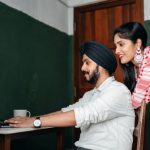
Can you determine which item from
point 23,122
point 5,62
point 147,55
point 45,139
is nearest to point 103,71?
point 147,55

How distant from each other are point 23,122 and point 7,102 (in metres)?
1.10

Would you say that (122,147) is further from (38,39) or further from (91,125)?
(38,39)

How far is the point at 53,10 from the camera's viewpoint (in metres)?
3.66

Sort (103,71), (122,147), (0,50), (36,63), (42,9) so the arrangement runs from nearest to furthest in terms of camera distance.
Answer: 1. (122,147)
2. (103,71)
3. (0,50)
4. (36,63)
5. (42,9)

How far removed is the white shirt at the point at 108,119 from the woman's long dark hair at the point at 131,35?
0.37 m

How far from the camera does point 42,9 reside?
3.41 metres

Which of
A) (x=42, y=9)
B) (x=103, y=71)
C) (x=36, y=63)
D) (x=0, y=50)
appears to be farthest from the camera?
(x=42, y=9)

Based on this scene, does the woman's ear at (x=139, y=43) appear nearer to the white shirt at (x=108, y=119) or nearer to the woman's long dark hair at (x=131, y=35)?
the woman's long dark hair at (x=131, y=35)

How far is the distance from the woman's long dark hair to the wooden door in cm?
142

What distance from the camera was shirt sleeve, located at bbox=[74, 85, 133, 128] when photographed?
1.55 meters

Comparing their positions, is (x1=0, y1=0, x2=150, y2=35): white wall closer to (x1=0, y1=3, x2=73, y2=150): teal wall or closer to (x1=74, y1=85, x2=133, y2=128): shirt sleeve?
(x1=0, y1=3, x2=73, y2=150): teal wall

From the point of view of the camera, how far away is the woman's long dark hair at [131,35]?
203 cm

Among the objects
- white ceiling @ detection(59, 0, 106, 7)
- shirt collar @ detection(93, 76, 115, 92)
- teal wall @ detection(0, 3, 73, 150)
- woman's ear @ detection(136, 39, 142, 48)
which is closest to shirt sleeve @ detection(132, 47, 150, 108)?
shirt collar @ detection(93, 76, 115, 92)

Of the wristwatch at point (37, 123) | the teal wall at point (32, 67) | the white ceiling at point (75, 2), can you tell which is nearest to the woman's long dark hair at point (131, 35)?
the wristwatch at point (37, 123)
